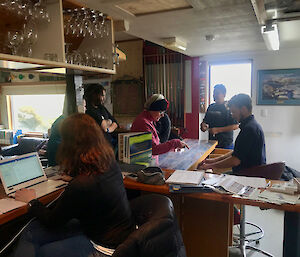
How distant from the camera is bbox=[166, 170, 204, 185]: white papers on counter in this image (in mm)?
1903

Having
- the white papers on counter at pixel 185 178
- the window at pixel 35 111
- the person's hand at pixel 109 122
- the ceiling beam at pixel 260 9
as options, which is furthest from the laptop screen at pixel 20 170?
the window at pixel 35 111

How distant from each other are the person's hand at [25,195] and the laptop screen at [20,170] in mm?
126

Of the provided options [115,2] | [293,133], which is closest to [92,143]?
[115,2]

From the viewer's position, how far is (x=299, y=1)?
2.08 metres

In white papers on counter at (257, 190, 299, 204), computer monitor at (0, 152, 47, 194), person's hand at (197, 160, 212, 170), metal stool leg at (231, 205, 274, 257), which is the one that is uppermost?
computer monitor at (0, 152, 47, 194)

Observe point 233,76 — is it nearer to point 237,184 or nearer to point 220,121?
point 220,121

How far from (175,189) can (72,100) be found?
5.18ft

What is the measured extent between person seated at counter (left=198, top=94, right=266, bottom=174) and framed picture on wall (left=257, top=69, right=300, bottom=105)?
8.30ft

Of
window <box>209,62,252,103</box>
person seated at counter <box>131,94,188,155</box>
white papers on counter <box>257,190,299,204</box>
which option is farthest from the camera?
window <box>209,62,252,103</box>

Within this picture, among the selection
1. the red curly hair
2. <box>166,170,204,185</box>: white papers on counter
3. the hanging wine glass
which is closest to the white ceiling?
the hanging wine glass

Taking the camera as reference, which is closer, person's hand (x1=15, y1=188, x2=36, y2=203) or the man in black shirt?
person's hand (x1=15, y1=188, x2=36, y2=203)

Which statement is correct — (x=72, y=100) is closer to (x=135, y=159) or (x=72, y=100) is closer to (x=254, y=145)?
(x=135, y=159)

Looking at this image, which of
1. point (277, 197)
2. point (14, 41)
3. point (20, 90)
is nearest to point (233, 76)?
point (277, 197)

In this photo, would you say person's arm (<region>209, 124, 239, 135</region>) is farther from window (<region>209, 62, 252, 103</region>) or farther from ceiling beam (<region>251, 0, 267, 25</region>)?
ceiling beam (<region>251, 0, 267, 25</region>)
